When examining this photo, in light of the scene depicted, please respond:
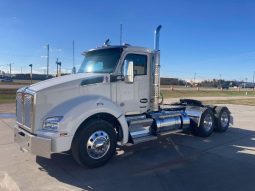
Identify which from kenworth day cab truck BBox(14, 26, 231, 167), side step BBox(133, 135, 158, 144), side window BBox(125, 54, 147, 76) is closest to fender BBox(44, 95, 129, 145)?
kenworth day cab truck BBox(14, 26, 231, 167)

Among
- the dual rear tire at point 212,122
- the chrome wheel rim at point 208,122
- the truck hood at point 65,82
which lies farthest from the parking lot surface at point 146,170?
the truck hood at point 65,82

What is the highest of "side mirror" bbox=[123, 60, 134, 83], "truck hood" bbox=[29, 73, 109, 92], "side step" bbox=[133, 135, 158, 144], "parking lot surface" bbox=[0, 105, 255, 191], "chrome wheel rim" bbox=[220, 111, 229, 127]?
"side mirror" bbox=[123, 60, 134, 83]

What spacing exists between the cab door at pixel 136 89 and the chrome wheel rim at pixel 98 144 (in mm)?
1118

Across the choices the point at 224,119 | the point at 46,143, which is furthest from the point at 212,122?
the point at 46,143

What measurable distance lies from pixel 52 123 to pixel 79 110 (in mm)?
578

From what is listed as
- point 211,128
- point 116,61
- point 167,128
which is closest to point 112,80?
point 116,61

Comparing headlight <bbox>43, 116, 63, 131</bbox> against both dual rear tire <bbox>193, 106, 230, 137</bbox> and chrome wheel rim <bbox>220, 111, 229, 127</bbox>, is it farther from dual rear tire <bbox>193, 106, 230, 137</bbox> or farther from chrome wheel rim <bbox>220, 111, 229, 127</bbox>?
chrome wheel rim <bbox>220, 111, 229, 127</bbox>

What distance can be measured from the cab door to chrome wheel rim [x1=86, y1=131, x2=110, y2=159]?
1.12 metres

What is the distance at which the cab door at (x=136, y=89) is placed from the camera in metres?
6.95

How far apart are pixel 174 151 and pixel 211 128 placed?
2.85m

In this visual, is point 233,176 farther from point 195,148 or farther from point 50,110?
point 50,110

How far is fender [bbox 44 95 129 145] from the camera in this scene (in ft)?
18.1

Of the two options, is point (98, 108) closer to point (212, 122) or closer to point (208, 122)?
point (208, 122)

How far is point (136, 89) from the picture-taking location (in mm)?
7277
